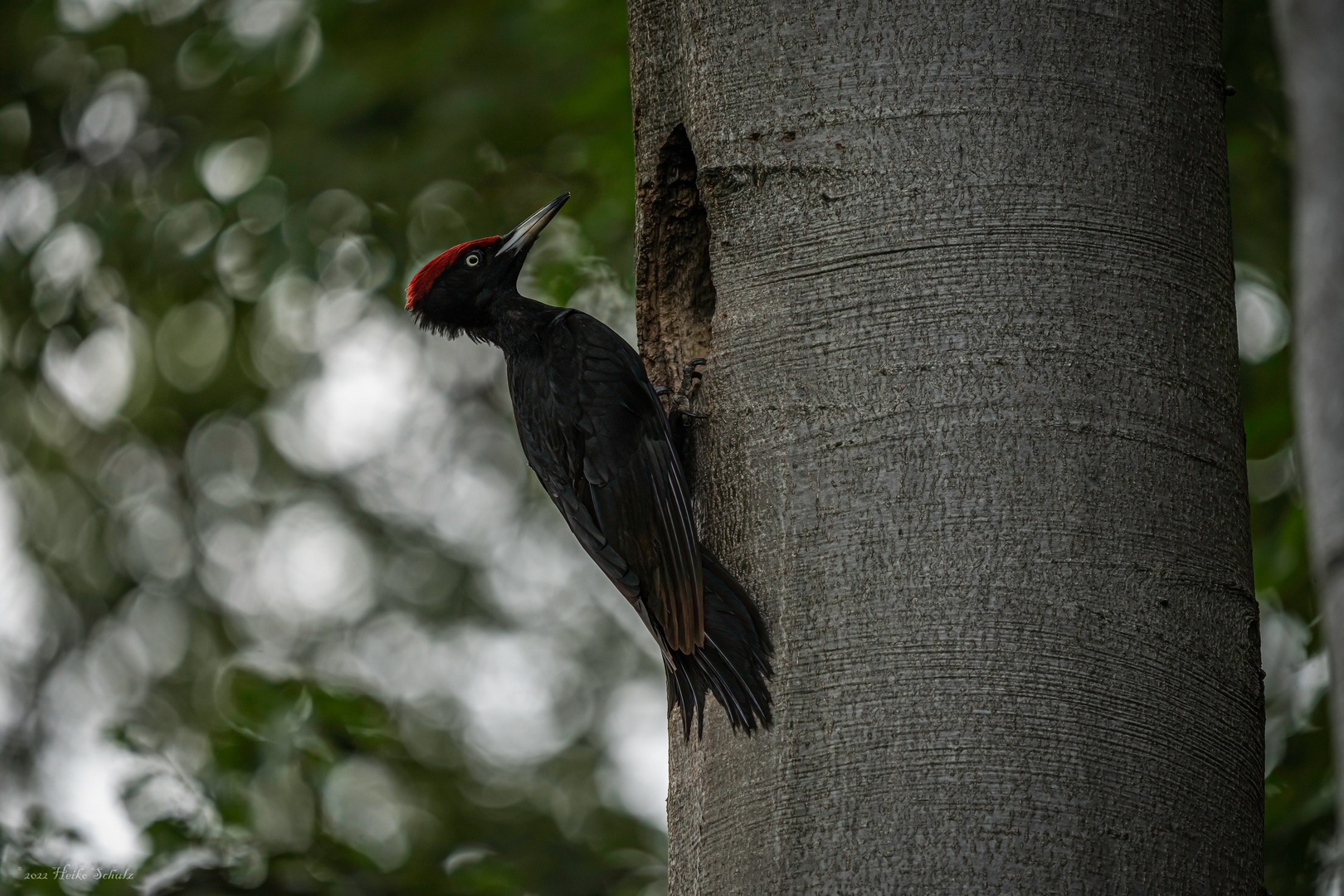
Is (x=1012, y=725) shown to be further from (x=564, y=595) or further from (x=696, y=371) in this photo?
(x=564, y=595)

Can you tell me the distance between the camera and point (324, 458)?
286 inches

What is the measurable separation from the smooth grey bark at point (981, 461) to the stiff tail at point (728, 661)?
32 millimetres

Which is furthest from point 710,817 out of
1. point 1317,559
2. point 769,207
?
point 1317,559

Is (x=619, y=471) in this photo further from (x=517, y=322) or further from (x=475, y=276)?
(x=475, y=276)

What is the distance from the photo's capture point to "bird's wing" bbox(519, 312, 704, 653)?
89.5 inches

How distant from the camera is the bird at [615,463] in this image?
2.01m

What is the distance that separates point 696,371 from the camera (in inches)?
90.0

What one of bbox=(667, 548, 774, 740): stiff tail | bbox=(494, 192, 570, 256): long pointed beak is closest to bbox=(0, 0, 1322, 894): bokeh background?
bbox=(494, 192, 570, 256): long pointed beak

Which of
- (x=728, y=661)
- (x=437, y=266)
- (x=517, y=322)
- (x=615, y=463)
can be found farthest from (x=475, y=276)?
(x=728, y=661)

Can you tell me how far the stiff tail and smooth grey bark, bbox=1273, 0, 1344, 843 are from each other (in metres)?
1.18

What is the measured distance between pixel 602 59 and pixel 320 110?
2.51 feet

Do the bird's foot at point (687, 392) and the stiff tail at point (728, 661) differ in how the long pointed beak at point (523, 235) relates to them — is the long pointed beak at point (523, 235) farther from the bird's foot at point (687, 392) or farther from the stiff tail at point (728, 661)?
the stiff tail at point (728, 661)

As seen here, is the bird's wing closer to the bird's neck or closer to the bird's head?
the bird's neck

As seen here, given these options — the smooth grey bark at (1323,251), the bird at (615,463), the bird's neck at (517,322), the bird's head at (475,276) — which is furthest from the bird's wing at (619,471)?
the smooth grey bark at (1323,251)
